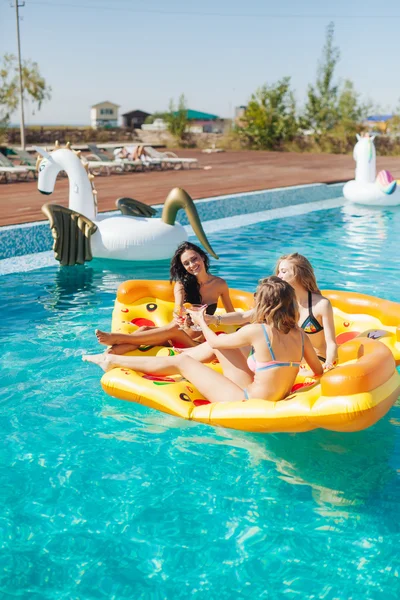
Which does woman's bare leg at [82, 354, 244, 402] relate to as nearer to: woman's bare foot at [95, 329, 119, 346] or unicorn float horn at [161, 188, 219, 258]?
woman's bare foot at [95, 329, 119, 346]

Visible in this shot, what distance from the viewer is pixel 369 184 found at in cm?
1162

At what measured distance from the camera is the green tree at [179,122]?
85.0 ft

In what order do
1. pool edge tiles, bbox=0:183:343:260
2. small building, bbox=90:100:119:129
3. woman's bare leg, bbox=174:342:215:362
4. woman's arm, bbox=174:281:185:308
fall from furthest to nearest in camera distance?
small building, bbox=90:100:119:129 < pool edge tiles, bbox=0:183:343:260 < woman's arm, bbox=174:281:185:308 < woman's bare leg, bbox=174:342:215:362

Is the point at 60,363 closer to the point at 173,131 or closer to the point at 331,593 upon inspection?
the point at 331,593

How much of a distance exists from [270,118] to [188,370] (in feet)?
70.0

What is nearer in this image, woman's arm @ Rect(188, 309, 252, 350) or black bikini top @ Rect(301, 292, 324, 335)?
woman's arm @ Rect(188, 309, 252, 350)

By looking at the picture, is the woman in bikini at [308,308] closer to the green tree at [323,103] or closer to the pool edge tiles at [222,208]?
the pool edge tiles at [222,208]

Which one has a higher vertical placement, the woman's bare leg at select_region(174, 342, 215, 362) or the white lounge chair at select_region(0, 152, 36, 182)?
the white lounge chair at select_region(0, 152, 36, 182)

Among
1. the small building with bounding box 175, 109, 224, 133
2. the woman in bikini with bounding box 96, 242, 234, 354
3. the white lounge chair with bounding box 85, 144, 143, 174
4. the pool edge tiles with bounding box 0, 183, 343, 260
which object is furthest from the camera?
the small building with bounding box 175, 109, 224, 133

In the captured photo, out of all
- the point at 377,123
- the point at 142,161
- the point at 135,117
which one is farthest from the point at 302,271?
the point at 135,117

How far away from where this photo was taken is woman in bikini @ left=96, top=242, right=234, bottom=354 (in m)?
4.16

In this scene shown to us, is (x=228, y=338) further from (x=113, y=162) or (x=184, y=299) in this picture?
(x=113, y=162)

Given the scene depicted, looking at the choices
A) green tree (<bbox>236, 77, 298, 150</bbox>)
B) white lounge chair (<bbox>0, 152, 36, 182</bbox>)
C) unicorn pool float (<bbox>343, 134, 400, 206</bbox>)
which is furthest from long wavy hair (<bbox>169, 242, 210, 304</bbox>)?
green tree (<bbox>236, 77, 298, 150</bbox>)

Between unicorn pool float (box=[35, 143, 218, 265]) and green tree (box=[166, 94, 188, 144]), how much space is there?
63.7 ft
